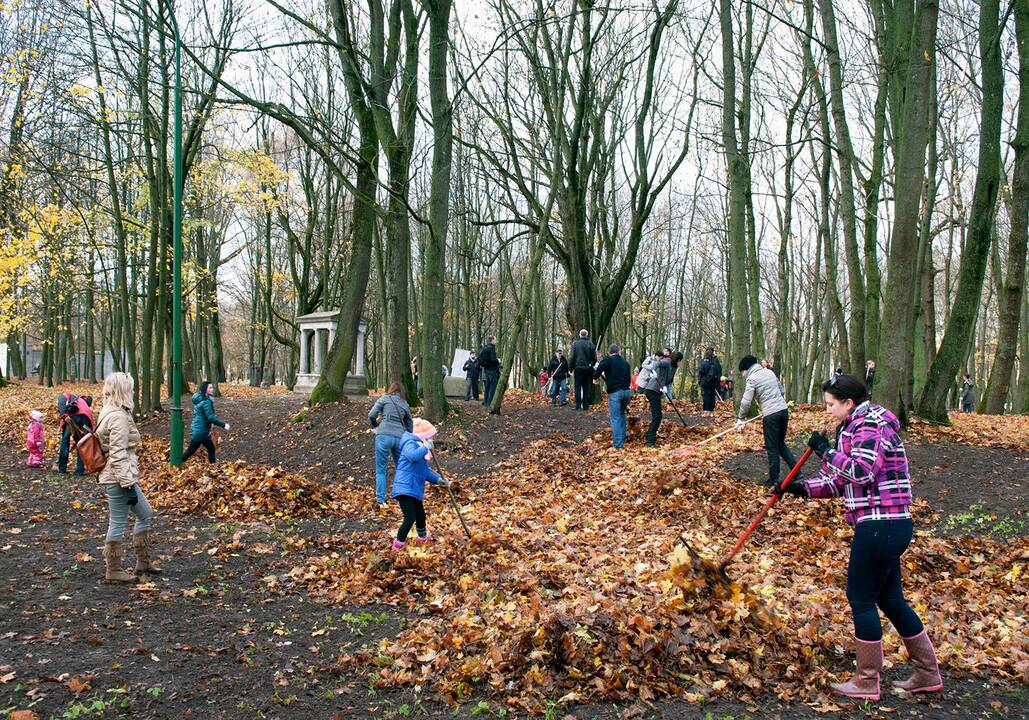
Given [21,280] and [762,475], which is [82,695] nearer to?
[762,475]

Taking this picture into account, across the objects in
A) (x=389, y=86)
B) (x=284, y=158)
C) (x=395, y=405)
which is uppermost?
(x=284, y=158)

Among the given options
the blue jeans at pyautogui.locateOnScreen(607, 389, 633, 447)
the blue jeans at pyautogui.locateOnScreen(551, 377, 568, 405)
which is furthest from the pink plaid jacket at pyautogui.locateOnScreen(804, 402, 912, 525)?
the blue jeans at pyautogui.locateOnScreen(551, 377, 568, 405)

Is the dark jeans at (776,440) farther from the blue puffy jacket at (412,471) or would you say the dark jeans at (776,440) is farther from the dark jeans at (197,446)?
the dark jeans at (197,446)

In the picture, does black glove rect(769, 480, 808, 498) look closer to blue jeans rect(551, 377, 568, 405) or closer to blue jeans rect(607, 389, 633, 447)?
blue jeans rect(607, 389, 633, 447)

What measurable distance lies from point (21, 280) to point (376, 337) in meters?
22.0

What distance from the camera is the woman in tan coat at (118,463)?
644cm

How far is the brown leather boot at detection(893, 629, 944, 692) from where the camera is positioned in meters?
4.35

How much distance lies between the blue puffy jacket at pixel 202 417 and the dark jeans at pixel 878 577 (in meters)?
11.8

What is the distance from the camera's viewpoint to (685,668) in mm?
4660

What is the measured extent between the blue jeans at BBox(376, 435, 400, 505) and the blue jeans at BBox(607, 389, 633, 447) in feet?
15.3

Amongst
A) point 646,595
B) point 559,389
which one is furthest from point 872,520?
point 559,389

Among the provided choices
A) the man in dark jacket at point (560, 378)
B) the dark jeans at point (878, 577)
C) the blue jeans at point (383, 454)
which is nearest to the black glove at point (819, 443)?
the dark jeans at point (878, 577)

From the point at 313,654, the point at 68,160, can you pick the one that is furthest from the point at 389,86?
the point at 68,160

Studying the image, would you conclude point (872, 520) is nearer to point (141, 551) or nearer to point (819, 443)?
point (819, 443)
